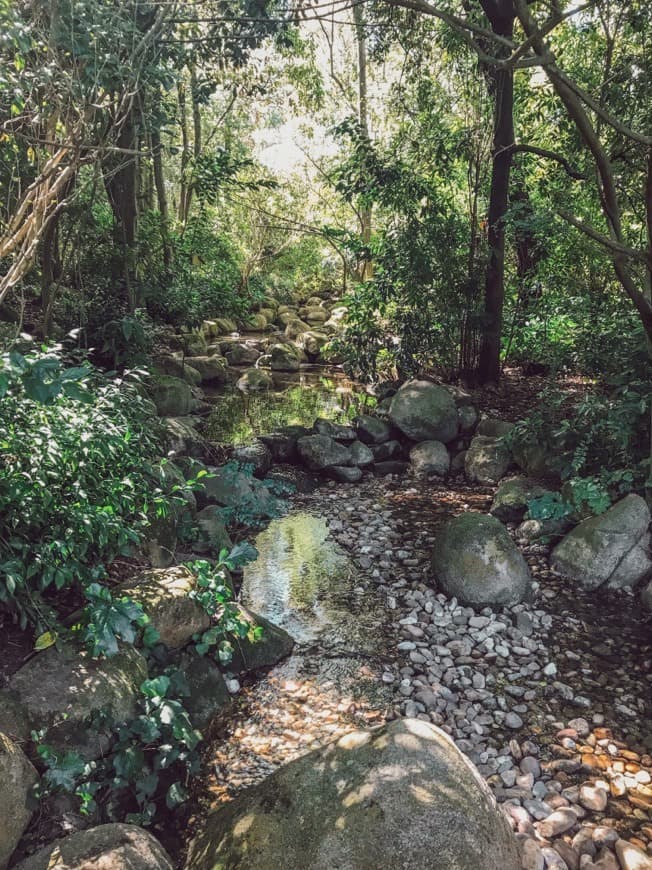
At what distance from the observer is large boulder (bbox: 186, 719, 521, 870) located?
2041 mm

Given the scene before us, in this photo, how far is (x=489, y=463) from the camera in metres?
7.07

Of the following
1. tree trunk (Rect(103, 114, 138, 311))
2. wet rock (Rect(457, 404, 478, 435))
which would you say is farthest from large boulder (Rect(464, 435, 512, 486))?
tree trunk (Rect(103, 114, 138, 311))

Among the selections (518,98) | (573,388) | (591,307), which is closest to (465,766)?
(591,307)

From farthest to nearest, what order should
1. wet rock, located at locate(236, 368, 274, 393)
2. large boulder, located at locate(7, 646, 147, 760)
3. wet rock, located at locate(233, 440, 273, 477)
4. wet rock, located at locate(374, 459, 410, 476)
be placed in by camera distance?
wet rock, located at locate(236, 368, 274, 393)
wet rock, located at locate(374, 459, 410, 476)
wet rock, located at locate(233, 440, 273, 477)
large boulder, located at locate(7, 646, 147, 760)

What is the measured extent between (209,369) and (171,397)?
12.3 ft

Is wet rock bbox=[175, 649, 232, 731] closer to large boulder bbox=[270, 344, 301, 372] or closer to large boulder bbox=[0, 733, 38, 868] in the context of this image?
large boulder bbox=[0, 733, 38, 868]

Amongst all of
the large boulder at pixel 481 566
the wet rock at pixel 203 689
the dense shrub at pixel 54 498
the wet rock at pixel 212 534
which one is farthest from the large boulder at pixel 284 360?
the wet rock at pixel 203 689

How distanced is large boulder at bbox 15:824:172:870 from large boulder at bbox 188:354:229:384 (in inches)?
423

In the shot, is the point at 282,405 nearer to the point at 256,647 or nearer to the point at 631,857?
the point at 256,647

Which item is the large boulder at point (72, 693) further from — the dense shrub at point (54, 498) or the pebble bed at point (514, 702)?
the pebble bed at point (514, 702)

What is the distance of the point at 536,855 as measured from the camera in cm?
247

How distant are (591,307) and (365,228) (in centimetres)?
815

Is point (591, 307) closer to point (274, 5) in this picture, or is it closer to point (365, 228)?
point (274, 5)

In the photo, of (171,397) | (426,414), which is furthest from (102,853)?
(171,397)
